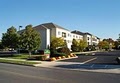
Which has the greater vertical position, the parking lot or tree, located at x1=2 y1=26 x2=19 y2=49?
tree, located at x1=2 y1=26 x2=19 y2=49

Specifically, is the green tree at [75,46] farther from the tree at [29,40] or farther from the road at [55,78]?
the road at [55,78]

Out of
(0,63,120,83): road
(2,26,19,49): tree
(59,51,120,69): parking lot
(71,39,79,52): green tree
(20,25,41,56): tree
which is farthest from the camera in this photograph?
(71,39,79,52): green tree

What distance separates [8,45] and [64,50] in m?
13.3

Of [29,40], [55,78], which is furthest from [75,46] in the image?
[55,78]

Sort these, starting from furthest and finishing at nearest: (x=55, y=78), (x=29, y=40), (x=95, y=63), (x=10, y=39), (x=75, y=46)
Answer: (x=75, y=46), (x=10, y=39), (x=29, y=40), (x=95, y=63), (x=55, y=78)

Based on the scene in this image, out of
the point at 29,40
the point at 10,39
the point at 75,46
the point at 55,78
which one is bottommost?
the point at 55,78

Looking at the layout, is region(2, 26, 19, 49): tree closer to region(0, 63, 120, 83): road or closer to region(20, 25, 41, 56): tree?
region(20, 25, 41, 56): tree

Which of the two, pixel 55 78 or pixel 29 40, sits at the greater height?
pixel 29 40

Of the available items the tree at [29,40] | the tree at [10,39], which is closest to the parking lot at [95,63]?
the tree at [29,40]

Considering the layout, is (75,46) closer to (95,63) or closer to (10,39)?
(10,39)

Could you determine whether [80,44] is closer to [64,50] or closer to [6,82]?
[64,50]

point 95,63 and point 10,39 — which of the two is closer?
point 95,63

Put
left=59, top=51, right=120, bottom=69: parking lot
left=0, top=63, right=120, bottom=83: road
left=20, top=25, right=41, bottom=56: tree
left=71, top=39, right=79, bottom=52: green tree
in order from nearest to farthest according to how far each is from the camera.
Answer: left=0, top=63, right=120, bottom=83: road < left=59, top=51, right=120, bottom=69: parking lot < left=20, top=25, right=41, bottom=56: tree < left=71, top=39, right=79, bottom=52: green tree

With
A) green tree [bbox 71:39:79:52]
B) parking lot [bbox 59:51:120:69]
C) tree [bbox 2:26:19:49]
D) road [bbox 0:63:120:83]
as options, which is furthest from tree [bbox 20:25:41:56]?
green tree [bbox 71:39:79:52]
